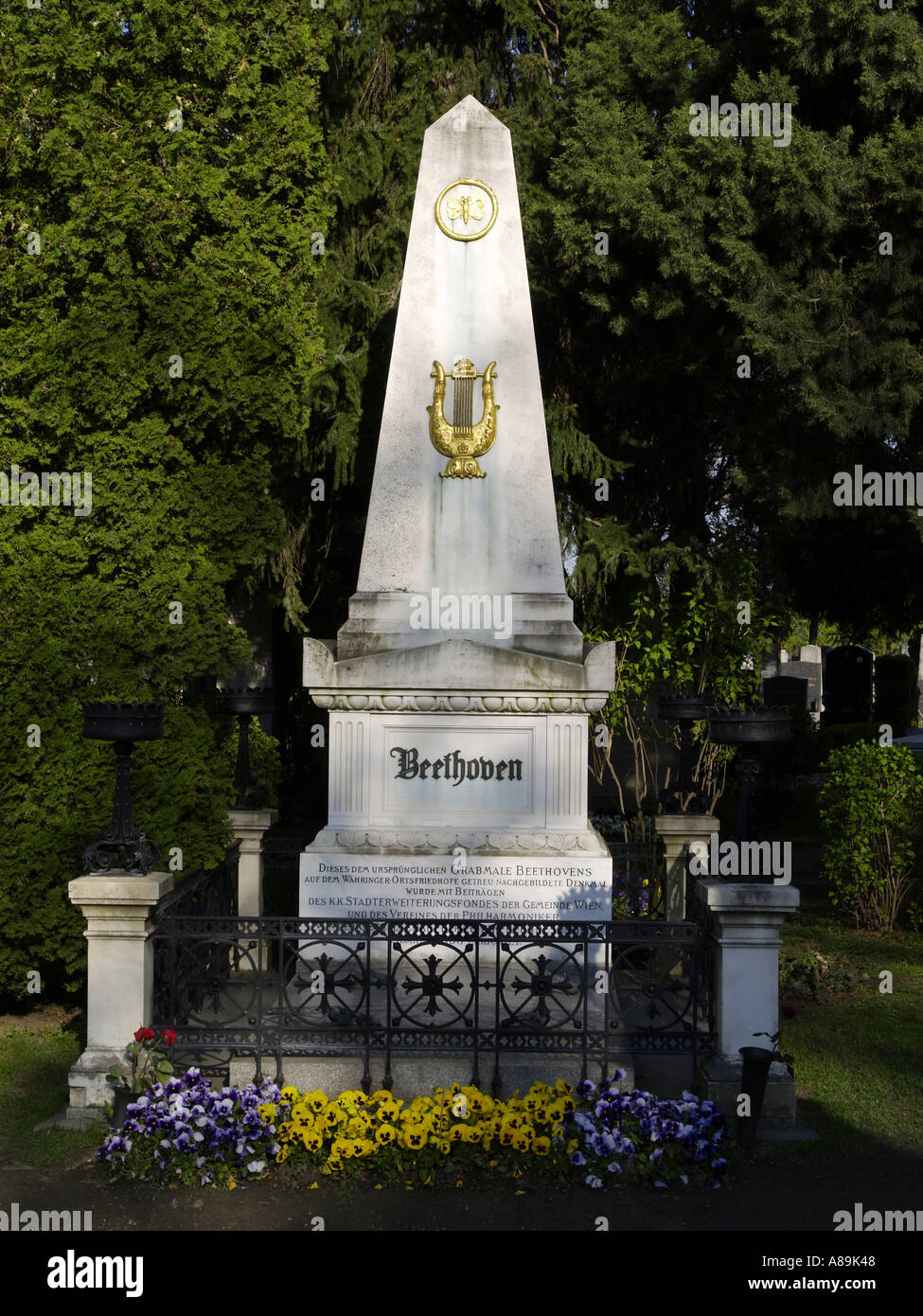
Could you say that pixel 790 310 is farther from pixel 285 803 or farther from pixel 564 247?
pixel 285 803

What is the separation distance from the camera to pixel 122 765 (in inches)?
276

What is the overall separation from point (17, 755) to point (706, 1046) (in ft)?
16.7

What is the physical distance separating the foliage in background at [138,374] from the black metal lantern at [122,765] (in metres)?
2.13

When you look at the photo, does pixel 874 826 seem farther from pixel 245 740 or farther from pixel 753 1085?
pixel 753 1085

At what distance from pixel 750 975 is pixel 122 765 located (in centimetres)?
362

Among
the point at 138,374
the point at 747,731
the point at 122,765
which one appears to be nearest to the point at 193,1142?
the point at 122,765

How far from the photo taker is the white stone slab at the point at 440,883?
26.7 ft

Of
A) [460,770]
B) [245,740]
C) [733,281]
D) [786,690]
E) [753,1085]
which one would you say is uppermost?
[733,281]

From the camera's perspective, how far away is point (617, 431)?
15.0 meters

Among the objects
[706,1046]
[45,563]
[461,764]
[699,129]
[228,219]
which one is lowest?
[706,1046]

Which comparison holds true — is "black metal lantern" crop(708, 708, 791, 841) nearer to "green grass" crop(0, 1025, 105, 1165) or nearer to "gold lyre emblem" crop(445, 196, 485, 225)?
"green grass" crop(0, 1025, 105, 1165)

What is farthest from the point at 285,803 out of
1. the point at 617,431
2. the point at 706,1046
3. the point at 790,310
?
the point at 706,1046

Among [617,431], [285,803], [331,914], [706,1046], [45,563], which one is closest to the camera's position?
[706,1046]

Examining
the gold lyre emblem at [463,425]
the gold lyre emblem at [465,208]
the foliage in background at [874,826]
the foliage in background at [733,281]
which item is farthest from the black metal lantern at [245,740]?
the foliage in background at [874,826]
